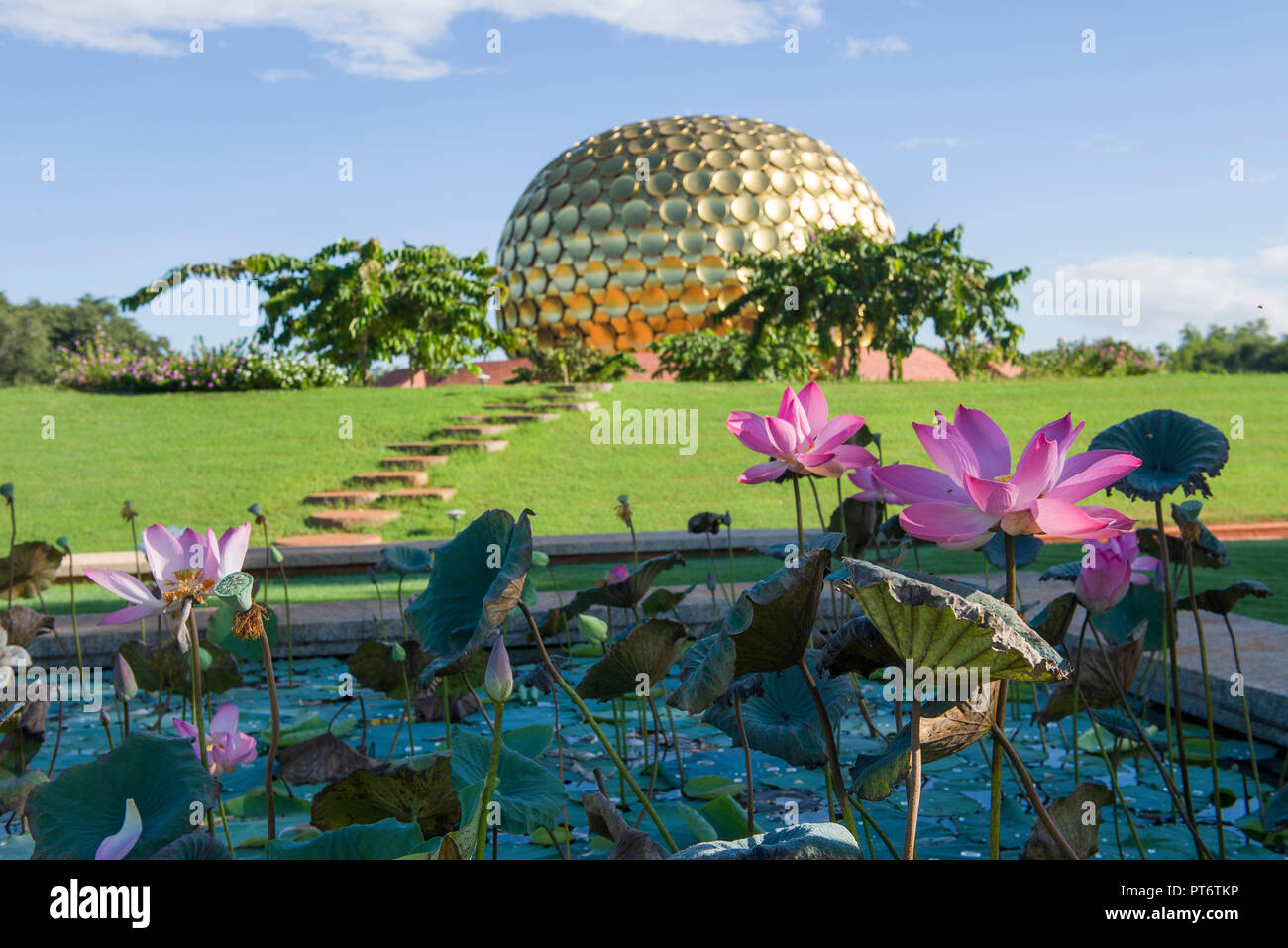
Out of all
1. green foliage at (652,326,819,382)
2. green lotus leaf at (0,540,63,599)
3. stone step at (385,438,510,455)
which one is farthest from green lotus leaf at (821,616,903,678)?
green foliage at (652,326,819,382)

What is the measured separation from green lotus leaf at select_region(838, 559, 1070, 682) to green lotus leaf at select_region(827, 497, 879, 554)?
1673 millimetres

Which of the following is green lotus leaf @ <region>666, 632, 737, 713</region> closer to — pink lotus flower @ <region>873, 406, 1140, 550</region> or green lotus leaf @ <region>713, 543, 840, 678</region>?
green lotus leaf @ <region>713, 543, 840, 678</region>

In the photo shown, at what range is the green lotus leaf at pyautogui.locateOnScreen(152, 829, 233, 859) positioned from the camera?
102 centimetres

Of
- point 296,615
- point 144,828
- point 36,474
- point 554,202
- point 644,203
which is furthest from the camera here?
point 554,202

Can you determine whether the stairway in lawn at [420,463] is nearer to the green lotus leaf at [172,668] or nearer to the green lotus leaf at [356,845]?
the green lotus leaf at [172,668]

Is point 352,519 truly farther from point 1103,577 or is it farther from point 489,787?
point 489,787

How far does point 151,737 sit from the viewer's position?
1.29 meters

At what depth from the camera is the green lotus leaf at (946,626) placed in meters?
0.82

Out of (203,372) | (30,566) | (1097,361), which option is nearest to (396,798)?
(30,566)

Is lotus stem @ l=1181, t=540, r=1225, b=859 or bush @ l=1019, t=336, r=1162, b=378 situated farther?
bush @ l=1019, t=336, r=1162, b=378

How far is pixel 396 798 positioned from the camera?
1.57 meters

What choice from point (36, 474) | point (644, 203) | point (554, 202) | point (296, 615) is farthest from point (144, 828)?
point (554, 202)
